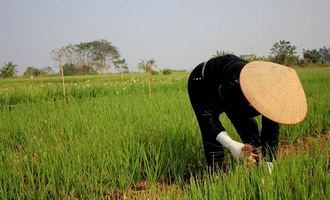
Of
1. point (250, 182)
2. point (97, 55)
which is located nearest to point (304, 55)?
point (97, 55)

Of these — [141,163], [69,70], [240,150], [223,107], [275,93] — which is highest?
[69,70]

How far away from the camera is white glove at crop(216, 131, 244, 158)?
1883mm

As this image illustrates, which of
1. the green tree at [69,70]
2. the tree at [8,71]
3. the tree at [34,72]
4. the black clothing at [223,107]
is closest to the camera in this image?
the black clothing at [223,107]

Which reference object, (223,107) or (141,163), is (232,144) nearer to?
(223,107)

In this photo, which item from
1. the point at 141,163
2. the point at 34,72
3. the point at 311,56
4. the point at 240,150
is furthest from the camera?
the point at 311,56

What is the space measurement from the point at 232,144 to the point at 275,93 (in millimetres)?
417

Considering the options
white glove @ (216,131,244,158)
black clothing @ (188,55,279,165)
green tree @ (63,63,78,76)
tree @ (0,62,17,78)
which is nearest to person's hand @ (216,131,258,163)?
white glove @ (216,131,244,158)

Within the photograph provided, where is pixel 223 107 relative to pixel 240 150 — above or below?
above

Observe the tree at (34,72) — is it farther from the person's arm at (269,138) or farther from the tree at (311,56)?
the tree at (311,56)

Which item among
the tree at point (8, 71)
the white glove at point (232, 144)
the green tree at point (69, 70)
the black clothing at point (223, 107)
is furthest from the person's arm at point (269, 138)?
the green tree at point (69, 70)

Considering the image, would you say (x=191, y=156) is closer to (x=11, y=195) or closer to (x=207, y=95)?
(x=207, y=95)

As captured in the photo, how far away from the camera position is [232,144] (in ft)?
6.35

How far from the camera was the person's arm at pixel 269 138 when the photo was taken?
6.30 feet

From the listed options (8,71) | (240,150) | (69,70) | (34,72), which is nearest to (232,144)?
(240,150)
